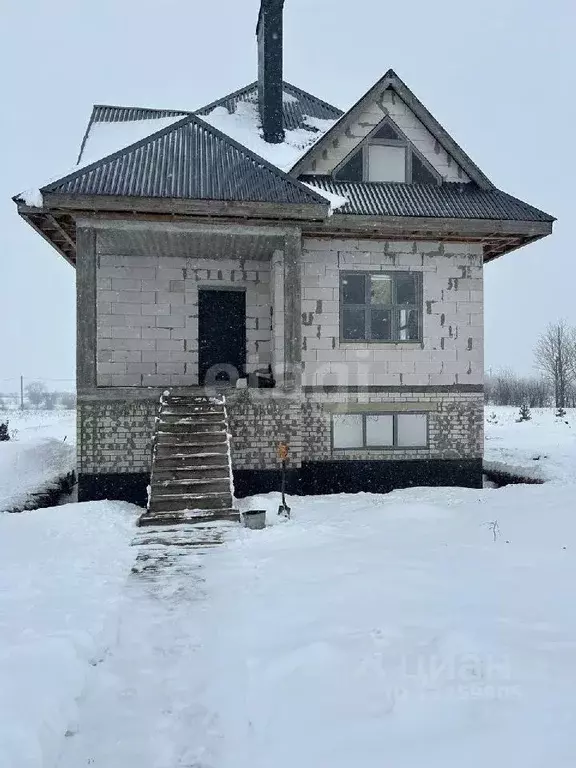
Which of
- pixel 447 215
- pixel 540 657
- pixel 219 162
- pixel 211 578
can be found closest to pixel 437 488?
pixel 447 215

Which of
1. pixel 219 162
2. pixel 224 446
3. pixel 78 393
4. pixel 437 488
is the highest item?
pixel 219 162

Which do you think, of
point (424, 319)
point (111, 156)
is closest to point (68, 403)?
point (111, 156)

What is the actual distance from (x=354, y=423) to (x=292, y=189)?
5053 millimetres

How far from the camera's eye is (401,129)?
1167 centimetres

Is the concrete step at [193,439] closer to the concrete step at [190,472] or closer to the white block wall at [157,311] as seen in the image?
the concrete step at [190,472]

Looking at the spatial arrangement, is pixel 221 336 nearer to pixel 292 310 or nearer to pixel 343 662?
pixel 292 310

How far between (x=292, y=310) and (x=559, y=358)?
144 ft

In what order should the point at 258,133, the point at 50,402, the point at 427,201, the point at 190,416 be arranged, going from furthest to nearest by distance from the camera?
the point at 50,402, the point at 258,133, the point at 427,201, the point at 190,416

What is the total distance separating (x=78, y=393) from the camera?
9.58 meters

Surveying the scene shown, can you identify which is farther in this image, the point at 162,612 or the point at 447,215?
the point at 447,215

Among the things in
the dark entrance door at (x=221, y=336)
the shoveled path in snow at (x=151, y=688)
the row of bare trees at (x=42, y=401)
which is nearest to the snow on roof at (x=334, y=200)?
the dark entrance door at (x=221, y=336)

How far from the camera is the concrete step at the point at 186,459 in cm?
861

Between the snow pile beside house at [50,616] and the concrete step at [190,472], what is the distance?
3.20 feet

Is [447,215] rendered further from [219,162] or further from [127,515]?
[127,515]
